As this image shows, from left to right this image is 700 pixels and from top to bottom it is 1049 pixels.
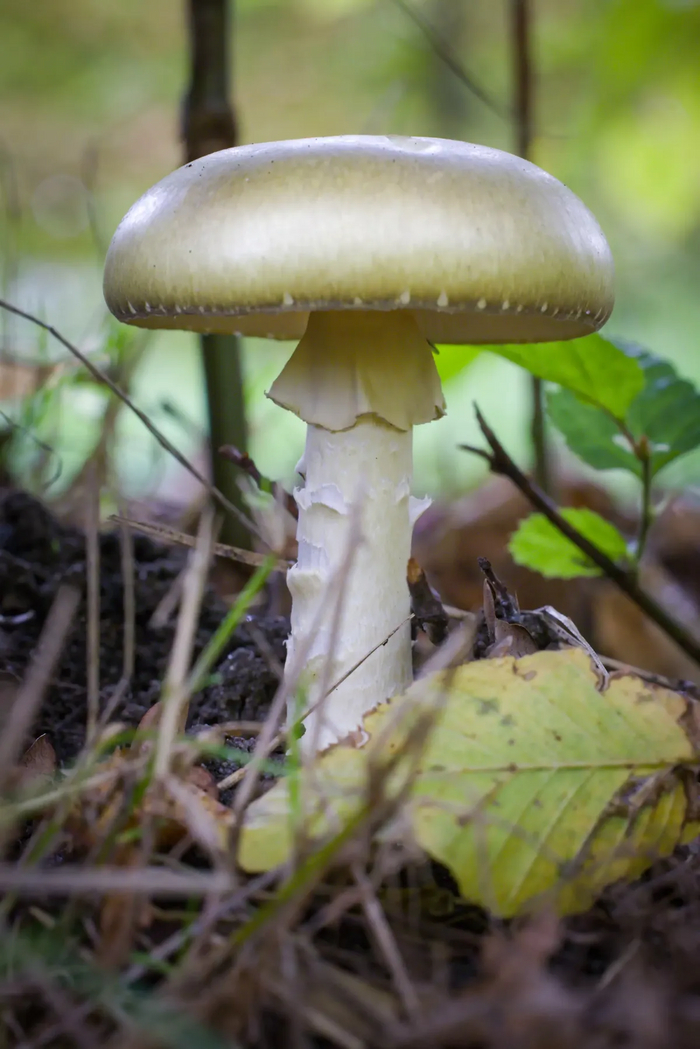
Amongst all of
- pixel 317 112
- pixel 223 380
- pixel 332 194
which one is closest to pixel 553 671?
pixel 332 194

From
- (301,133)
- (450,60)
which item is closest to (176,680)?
(450,60)

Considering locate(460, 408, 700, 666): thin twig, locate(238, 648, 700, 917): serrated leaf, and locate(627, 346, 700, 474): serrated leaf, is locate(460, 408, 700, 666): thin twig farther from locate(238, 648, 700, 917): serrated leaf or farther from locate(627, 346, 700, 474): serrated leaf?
locate(238, 648, 700, 917): serrated leaf

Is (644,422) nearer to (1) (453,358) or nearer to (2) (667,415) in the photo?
(2) (667,415)

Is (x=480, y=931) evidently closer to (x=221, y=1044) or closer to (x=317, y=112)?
(x=221, y=1044)

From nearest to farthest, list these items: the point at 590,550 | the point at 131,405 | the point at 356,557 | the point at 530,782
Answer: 1. the point at 530,782
2. the point at 356,557
3. the point at 131,405
4. the point at 590,550

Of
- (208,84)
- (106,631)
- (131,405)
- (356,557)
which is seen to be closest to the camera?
(356,557)

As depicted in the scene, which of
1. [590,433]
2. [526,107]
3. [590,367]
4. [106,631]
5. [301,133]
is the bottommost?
[106,631]

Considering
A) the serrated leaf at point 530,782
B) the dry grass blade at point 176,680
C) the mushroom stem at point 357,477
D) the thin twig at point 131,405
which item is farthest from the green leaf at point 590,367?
the dry grass blade at point 176,680

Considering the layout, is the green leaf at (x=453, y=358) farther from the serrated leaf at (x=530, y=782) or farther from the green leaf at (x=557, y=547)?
the serrated leaf at (x=530, y=782)
